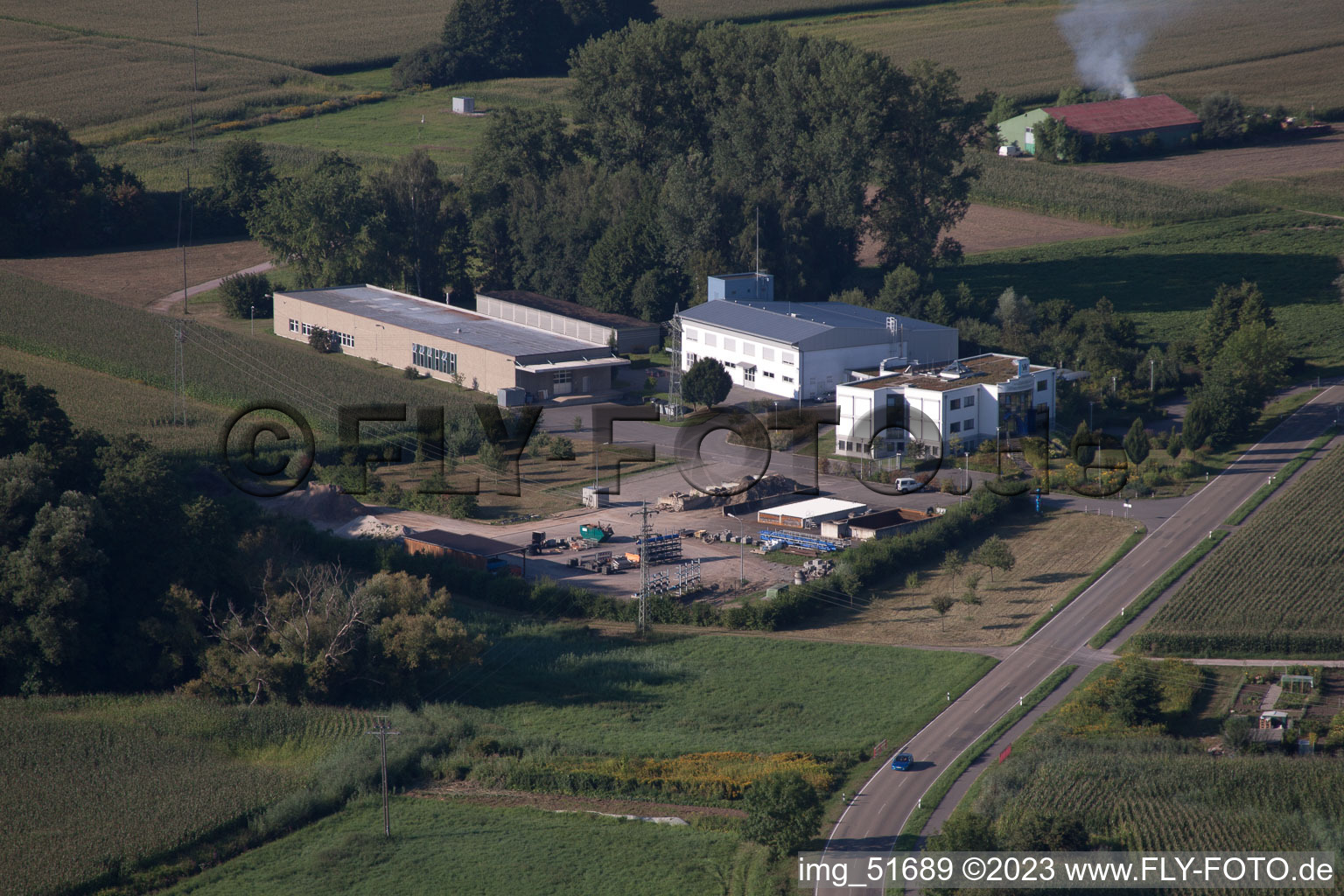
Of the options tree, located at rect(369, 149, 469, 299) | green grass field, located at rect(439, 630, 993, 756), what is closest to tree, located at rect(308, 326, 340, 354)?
tree, located at rect(369, 149, 469, 299)

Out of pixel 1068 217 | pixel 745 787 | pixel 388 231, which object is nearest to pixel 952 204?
pixel 1068 217

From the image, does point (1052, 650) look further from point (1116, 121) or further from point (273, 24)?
point (273, 24)

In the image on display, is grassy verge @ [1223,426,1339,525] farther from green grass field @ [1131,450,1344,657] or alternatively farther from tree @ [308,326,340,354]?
tree @ [308,326,340,354]

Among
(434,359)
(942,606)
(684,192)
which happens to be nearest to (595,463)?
(434,359)

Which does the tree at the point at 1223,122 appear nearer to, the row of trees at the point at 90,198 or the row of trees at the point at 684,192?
the row of trees at the point at 684,192

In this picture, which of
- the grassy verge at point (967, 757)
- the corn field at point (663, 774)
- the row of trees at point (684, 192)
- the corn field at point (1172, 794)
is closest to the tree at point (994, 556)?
the grassy verge at point (967, 757)
